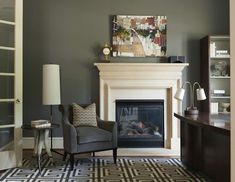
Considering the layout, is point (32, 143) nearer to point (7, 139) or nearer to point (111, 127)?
point (7, 139)

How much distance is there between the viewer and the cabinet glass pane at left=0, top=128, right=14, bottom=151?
401 centimetres

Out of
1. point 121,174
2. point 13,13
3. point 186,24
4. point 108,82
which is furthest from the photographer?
point 186,24

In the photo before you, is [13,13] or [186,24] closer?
[13,13]

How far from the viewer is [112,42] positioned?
5441 mm

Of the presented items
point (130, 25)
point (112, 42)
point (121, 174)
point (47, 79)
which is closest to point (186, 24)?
point (130, 25)

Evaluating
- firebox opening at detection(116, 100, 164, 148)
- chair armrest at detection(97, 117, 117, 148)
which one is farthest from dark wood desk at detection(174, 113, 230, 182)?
firebox opening at detection(116, 100, 164, 148)

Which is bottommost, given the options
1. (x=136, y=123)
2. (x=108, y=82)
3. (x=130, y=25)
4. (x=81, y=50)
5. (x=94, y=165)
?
(x=94, y=165)

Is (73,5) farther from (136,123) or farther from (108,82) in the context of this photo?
(136,123)

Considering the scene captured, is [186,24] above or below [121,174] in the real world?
above

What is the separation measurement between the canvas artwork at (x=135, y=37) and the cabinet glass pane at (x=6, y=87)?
200 cm

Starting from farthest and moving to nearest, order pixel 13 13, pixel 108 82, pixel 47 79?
pixel 108 82
pixel 47 79
pixel 13 13

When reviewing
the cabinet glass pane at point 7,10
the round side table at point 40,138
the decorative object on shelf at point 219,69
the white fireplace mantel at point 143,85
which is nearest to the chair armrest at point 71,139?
the round side table at point 40,138

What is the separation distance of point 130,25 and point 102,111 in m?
1.63

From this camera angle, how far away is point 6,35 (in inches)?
158
